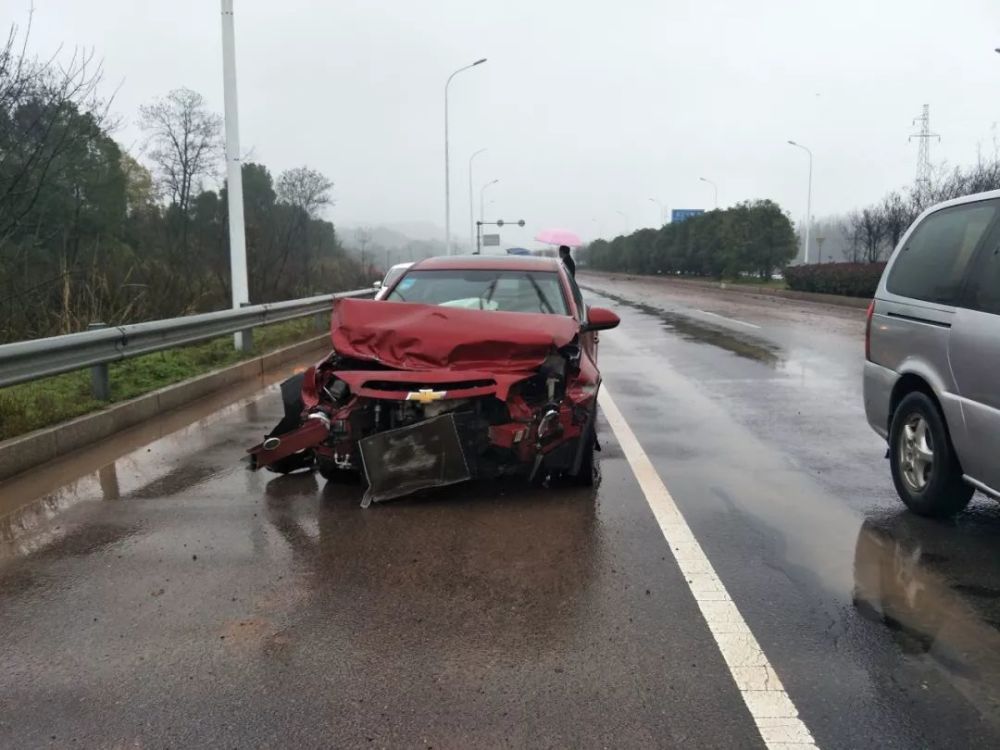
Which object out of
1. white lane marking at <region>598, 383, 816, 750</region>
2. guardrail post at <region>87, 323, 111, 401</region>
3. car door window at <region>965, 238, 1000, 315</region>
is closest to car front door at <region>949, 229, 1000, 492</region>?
car door window at <region>965, 238, 1000, 315</region>

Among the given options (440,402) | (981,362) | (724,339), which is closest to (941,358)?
(981,362)

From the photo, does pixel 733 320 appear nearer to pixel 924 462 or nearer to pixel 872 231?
pixel 924 462

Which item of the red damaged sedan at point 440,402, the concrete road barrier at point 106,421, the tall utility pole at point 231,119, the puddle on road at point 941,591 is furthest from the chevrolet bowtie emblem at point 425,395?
the tall utility pole at point 231,119

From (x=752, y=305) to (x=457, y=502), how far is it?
2471cm

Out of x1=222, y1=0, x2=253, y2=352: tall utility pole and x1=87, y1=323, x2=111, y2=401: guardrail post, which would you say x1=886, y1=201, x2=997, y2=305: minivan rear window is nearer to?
x1=87, y1=323, x2=111, y2=401: guardrail post

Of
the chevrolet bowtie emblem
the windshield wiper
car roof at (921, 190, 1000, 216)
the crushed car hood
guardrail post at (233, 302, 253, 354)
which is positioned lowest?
guardrail post at (233, 302, 253, 354)

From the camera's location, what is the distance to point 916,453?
4.80 meters

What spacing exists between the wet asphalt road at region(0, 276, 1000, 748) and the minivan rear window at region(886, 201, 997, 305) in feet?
4.59

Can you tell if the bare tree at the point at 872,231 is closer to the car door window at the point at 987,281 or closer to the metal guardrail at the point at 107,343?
the metal guardrail at the point at 107,343

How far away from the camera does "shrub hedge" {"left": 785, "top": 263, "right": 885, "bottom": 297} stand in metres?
28.2

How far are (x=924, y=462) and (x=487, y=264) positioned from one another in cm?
396

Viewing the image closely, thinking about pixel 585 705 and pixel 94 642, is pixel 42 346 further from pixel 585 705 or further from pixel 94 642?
pixel 585 705

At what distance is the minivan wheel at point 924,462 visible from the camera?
450cm

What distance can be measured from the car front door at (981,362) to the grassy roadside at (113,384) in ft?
21.4
